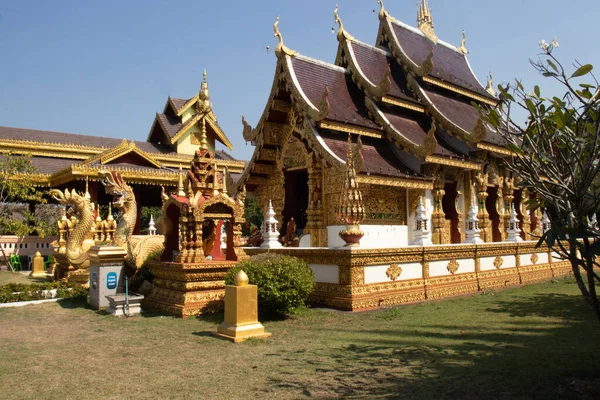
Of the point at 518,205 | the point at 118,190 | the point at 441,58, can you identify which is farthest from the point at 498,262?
the point at 118,190

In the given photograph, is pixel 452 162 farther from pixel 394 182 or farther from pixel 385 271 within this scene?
pixel 385 271

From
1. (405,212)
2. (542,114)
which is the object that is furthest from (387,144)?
(542,114)

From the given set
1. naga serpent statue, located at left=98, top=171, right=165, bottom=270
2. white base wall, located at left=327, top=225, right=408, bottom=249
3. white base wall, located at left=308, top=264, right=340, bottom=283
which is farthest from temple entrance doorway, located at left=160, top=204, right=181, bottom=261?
white base wall, located at left=327, top=225, right=408, bottom=249

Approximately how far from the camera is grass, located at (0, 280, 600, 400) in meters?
4.35

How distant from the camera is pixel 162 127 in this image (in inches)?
1138

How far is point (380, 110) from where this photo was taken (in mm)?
13461

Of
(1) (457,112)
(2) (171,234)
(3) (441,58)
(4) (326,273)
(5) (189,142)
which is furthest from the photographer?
(5) (189,142)

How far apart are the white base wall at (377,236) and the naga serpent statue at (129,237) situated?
150 inches

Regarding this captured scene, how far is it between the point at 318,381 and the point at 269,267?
3.43 meters

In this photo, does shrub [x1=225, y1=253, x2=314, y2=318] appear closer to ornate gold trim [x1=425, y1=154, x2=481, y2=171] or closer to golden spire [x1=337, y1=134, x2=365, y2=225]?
golden spire [x1=337, y1=134, x2=365, y2=225]

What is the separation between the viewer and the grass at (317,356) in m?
4.35

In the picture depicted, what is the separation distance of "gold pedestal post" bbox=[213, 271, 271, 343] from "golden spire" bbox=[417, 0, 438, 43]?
47.5 ft

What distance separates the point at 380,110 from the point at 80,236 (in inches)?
325

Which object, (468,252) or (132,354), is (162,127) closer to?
(468,252)
